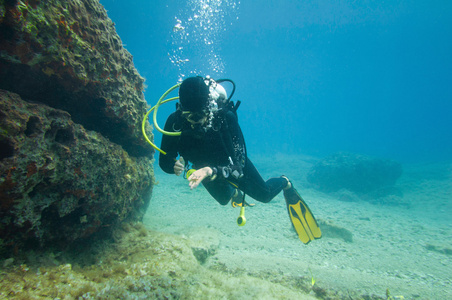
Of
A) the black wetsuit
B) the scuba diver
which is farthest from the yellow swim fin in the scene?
the black wetsuit

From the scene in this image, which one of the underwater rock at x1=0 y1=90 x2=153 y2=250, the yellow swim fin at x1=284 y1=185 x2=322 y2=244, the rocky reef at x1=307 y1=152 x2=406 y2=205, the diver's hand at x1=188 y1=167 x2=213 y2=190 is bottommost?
the underwater rock at x1=0 y1=90 x2=153 y2=250

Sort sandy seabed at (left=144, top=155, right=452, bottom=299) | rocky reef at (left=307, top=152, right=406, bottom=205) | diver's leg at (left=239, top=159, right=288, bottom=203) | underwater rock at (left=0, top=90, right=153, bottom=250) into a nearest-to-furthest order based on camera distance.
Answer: underwater rock at (left=0, top=90, right=153, bottom=250)
diver's leg at (left=239, top=159, right=288, bottom=203)
sandy seabed at (left=144, top=155, right=452, bottom=299)
rocky reef at (left=307, top=152, right=406, bottom=205)

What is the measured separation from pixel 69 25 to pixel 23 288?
11.4 feet

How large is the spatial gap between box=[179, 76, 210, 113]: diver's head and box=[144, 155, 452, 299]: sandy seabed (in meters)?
3.54

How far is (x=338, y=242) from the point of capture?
682 centimetres

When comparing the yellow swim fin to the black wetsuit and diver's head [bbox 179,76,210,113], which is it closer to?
the black wetsuit

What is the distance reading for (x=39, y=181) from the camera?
2.23 m

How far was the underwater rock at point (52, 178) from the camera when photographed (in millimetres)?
1984

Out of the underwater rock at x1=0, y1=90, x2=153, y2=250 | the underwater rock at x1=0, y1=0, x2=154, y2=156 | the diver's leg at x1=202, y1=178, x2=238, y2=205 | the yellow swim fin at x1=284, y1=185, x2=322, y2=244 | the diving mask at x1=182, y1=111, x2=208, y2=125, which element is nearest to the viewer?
the underwater rock at x1=0, y1=90, x2=153, y2=250

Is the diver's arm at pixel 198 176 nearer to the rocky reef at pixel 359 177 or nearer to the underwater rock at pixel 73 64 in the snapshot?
the underwater rock at pixel 73 64

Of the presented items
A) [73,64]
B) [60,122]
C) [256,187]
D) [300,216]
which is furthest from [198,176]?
[300,216]

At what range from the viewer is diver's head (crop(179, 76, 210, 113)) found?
274cm

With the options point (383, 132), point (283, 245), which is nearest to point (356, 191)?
point (283, 245)

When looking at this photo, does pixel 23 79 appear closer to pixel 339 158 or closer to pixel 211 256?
pixel 211 256
